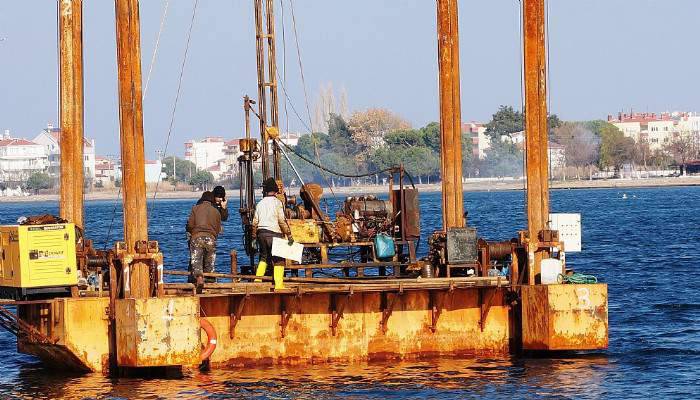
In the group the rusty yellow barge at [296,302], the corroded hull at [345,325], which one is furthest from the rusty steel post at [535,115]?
the corroded hull at [345,325]

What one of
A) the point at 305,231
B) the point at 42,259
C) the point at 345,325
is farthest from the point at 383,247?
the point at 42,259

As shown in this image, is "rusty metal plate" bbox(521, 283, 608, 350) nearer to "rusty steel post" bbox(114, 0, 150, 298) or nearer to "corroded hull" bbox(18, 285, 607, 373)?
"corroded hull" bbox(18, 285, 607, 373)

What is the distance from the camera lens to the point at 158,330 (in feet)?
67.9

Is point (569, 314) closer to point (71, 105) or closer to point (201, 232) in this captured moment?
point (201, 232)

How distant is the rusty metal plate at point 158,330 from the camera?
20672mm

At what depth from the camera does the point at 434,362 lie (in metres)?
23.1

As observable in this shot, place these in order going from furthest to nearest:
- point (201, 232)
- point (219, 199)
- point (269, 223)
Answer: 1. point (219, 199)
2. point (201, 232)
3. point (269, 223)

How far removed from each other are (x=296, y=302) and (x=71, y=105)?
20.2 ft

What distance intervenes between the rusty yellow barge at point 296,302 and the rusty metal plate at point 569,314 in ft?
0.07

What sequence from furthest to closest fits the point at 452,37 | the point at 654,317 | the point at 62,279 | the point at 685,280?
1. the point at 685,280
2. the point at 654,317
3. the point at 452,37
4. the point at 62,279

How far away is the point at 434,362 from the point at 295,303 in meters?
2.33

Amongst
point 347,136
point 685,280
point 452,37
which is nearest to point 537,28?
point 452,37

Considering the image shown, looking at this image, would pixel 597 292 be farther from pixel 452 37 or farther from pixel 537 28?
pixel 452 37

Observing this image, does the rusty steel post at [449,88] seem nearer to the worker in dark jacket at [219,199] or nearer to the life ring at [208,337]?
the worker in dark jacket at [219,199]
